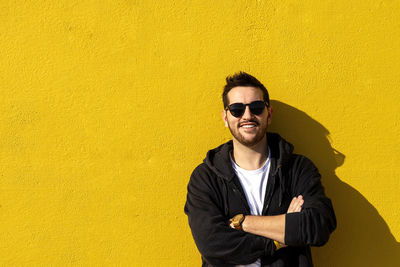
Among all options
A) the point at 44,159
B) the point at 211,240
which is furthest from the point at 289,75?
the point at 44,159

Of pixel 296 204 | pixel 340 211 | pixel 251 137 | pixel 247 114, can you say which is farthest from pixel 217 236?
pixel 340 211

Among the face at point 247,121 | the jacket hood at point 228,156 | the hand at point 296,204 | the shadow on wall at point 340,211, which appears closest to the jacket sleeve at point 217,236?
the jacket hood at point 228,156

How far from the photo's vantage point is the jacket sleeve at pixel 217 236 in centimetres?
206

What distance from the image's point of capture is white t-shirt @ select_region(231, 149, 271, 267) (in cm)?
225

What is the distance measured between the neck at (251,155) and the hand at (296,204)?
321 mm

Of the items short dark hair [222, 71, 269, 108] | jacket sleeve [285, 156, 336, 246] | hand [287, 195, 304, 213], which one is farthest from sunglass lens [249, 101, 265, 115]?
hand [287, 195, 304, 213]

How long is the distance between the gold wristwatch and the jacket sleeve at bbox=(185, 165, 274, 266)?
0.04m

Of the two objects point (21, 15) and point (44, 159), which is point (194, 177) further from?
point (21, 15)

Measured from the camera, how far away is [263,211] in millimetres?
2209

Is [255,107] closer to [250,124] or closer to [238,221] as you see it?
[250,124]

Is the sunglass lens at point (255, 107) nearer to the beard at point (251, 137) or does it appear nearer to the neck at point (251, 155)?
the beard at point (251, 137)

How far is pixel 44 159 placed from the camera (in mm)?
2701

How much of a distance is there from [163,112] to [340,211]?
→ 1.54 m

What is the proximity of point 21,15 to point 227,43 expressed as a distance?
5.04 ft
